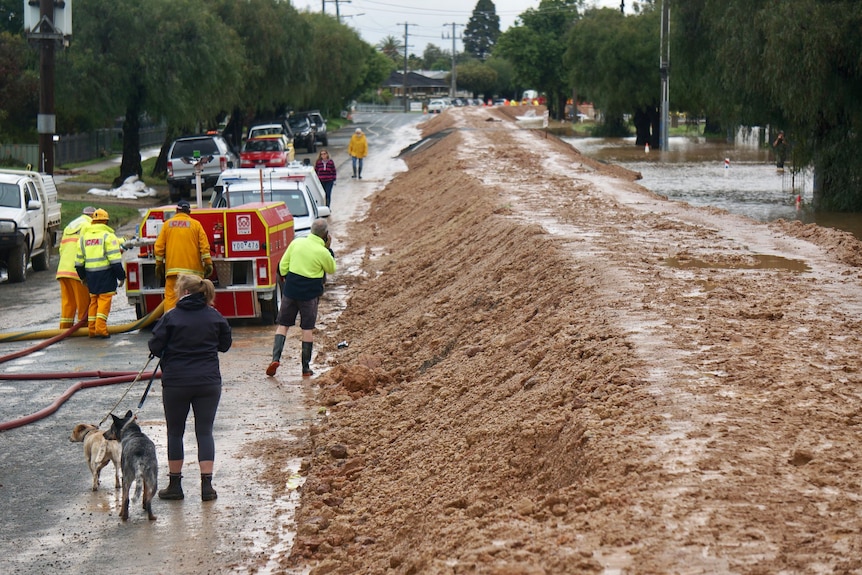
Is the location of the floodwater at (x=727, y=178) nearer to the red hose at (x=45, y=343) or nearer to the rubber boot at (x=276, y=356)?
the rubber boot at (x=276, y=356)

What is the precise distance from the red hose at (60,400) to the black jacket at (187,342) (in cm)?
293

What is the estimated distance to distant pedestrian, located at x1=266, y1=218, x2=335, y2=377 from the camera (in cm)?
1320

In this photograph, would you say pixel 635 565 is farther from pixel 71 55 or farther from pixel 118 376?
pixel 71 55

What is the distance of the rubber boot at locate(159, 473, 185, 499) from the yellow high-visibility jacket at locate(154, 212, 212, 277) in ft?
21.0

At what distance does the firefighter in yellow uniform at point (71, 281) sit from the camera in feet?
51.3

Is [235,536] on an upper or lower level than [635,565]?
lower

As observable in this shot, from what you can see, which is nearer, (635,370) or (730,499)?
(730,499)

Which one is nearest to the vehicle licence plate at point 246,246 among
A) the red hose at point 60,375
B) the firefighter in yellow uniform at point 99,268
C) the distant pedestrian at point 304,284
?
the firefighter in yellow uniform at point 99,268

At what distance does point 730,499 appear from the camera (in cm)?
610

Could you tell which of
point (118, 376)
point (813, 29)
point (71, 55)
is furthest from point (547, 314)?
point (71, 55)

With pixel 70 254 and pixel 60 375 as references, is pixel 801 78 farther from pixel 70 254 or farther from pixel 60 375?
pixel 60 375

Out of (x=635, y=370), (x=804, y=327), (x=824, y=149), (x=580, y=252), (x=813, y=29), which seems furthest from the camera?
(x=824, y=149)

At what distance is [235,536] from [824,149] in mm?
21761

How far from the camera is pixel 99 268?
50.4 feet
